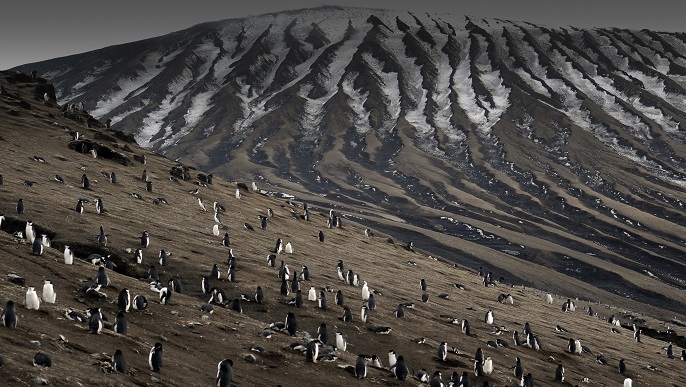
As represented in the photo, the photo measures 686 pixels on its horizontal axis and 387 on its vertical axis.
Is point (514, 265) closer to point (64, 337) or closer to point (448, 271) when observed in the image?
point (448, 271)

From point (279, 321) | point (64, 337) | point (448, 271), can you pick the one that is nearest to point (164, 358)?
point (64, 337)

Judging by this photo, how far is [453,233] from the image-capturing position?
180625mm

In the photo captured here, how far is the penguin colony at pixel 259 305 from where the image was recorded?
2759 cm

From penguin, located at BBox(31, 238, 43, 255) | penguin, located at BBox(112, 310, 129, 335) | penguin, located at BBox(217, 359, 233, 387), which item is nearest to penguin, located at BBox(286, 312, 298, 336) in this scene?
penguin, located at BBox(112, 310, 129, 335)

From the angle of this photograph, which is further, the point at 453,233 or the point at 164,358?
the point at 453,233

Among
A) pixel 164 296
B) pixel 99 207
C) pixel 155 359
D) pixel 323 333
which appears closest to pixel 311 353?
pixel 323 333

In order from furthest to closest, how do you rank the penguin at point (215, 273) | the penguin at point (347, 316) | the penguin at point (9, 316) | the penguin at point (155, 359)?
1. the penguin at point (215, 273)
2. the penguin at point (347, 316)
3. the penguin at point (155, 359)
4. the penguin at point (9, 316)

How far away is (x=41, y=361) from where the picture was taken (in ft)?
67.1

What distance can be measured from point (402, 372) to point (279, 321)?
358 inches

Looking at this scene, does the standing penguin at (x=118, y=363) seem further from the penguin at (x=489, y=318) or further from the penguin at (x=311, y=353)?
the penguin at (x=489, y=318)

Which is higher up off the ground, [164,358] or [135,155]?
[135,155]

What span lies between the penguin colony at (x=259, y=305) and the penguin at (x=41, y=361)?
4cm

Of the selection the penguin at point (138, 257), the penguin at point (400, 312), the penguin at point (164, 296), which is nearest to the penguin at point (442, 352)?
the penguin at point (400, 312)

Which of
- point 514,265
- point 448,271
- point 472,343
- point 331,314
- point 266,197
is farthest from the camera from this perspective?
point 514,265
